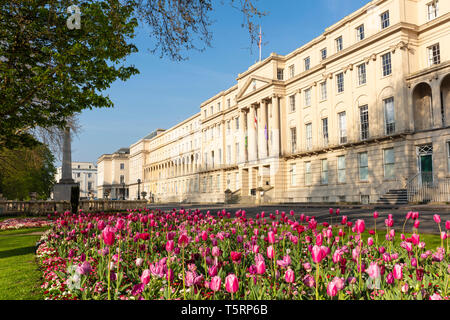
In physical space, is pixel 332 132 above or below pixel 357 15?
below

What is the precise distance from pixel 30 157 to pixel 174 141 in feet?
195

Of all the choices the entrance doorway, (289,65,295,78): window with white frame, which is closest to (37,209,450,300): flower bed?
the entrance doorway

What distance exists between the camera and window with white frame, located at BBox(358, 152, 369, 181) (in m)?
31.2

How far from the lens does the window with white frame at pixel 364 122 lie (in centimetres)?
3175

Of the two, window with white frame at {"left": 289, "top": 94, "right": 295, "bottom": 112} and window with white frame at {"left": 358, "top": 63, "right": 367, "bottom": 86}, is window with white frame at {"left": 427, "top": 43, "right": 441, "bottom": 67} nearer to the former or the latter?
window with white frame at {"left": 358, "top": 63, "right": 367, "bottom": 86}

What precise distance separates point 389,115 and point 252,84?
73.1 feet

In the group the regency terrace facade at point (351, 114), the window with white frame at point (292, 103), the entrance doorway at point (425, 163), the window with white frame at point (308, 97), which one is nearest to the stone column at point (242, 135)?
the regency terrace facade at point (351, 114)

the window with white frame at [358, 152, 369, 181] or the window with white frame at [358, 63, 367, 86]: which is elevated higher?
the window with white frame at [358, 63, 367, 86]

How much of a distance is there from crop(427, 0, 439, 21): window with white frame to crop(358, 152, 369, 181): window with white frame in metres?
12.4

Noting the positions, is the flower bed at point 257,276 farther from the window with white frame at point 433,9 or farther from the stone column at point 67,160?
the window with white frame at point 433,9

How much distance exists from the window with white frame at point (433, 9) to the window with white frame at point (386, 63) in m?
4.12

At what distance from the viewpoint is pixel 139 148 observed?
120 metres
